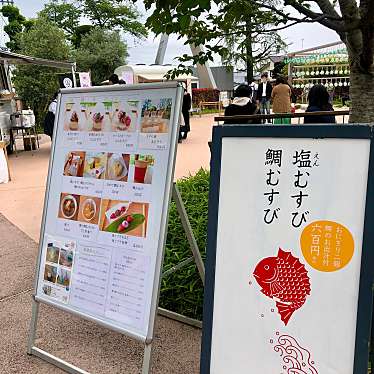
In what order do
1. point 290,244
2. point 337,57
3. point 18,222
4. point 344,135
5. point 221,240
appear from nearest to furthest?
point 344,135 < point 290,244 < point 221,240 < point 18,222 < point 337,57

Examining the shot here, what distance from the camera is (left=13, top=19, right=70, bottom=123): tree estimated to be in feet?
52.4

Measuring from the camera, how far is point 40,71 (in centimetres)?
1592

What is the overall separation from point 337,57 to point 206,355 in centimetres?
1787

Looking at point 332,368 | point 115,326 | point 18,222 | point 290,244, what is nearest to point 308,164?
point 290,244

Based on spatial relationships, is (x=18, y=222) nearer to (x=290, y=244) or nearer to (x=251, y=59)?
(x=251, y=59)

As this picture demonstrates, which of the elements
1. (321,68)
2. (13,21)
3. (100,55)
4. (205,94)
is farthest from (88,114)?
(13,21)

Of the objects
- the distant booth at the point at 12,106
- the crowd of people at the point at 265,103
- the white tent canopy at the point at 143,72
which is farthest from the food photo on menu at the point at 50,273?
the white tent canopy at the point at 143,72

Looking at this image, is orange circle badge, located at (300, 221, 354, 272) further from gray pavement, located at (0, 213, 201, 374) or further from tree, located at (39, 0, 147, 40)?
tree, located at (39, 0, 147, 40)

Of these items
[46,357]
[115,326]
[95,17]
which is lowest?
[46,357]

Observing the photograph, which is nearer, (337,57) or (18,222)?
(18,222)

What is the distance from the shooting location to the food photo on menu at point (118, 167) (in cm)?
244

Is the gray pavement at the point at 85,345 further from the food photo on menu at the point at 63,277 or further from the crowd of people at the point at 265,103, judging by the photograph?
the crowd of people at the point at 265,103

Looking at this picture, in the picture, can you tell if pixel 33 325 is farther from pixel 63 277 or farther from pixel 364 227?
pixel 364 227

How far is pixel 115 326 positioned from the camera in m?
2.40
